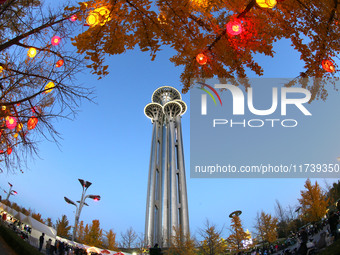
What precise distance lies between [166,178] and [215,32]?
45.4 meters

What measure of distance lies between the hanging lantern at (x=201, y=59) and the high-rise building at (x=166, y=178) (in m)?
36.8

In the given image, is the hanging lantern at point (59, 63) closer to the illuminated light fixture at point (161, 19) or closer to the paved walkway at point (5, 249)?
the illuminated light fixture at point (161, 19)

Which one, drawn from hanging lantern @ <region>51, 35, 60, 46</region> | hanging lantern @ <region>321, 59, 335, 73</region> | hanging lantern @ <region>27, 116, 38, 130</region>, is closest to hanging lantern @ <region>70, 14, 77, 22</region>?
hanging lantern @ <region>51, 35, 60, 46</region>

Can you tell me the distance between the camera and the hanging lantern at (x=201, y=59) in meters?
4.81

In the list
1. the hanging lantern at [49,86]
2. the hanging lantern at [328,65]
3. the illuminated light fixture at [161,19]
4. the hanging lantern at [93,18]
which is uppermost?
the illuminated light fixture at [161,19]

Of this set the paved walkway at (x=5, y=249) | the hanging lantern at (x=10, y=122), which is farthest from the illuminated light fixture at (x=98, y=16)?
the paved walkway at (x=5, y=249)

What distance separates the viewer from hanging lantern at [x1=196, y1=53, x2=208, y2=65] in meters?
4.81

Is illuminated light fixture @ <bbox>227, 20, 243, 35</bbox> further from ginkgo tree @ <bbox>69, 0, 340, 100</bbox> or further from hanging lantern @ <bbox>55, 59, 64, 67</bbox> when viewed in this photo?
hanging lantern @ <bbox>55, 59, 64, 67</bbox>

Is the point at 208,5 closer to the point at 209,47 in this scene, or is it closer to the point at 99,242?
the point at 209,47

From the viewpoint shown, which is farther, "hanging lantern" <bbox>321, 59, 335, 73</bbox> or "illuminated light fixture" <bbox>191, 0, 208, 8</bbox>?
"hanging lantern" <bbox>321, 59, 335, 73</bbox>

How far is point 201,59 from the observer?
483cm

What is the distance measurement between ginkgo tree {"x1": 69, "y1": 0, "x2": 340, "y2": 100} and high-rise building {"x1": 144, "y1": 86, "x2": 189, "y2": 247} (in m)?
36.7

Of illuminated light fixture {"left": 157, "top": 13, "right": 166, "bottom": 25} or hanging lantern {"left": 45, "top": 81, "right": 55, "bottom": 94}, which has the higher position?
illuminated light fixture {"left": 157, "top": 13, "right": 166, "bottom": 25}

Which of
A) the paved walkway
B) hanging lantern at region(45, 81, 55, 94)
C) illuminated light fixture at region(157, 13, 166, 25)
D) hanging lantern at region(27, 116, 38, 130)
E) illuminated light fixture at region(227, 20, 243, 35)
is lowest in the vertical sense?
the paved walkway
